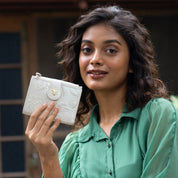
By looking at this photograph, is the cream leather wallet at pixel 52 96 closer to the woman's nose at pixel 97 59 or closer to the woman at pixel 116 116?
the woman at pixel 116 116

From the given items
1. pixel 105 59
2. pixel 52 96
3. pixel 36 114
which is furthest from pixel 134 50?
pixel 36 114

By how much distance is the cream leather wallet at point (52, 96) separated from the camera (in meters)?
1.75

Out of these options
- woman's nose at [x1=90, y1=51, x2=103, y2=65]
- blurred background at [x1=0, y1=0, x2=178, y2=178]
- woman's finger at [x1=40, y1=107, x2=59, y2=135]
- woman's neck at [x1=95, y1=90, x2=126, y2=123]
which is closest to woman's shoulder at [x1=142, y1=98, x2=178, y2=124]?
woman's neck at [x1=95, y1=90, x2=126, y2=123]

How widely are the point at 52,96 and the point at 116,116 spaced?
1.22 feet

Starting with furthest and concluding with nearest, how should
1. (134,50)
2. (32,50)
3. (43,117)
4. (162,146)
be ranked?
(32,50) → (134,50) → (43,117) → (162,146)

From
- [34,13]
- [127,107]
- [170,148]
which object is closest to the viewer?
[170,148]

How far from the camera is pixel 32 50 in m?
4.30

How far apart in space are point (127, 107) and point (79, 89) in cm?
27

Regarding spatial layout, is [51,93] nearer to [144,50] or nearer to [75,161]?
[75,161]

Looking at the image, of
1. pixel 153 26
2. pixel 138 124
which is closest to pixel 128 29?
pixel 138 124

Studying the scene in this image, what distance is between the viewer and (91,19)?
→ 1.89m

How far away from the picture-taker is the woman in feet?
5.40

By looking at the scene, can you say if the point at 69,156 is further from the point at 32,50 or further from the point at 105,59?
the point at 32,50

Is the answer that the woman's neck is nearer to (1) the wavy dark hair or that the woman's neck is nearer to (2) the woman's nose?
(1) the wavy dark hair
